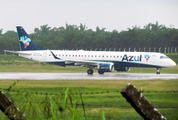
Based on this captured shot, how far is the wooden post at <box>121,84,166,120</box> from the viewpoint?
519 cm

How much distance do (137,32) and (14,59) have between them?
101 feet

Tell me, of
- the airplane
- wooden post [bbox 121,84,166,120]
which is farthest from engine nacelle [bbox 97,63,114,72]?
wooden post [bbox 121,84,166,120]

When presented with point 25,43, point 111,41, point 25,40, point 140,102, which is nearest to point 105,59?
point 25,43

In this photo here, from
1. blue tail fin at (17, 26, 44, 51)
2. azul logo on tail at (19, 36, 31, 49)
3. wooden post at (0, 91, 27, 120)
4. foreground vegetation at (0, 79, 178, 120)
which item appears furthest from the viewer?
azul logo on tail at (19, 36, 31, 49)

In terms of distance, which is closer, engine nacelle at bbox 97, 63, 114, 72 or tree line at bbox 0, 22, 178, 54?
engine nacelle at bbox 97, 63, 114, 72

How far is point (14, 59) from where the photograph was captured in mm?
64438

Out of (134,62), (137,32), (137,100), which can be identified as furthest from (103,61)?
(137,32)

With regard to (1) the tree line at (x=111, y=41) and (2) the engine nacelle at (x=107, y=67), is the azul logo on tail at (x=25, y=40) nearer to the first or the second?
(2) the engine nacelle at (x=107, y=67)

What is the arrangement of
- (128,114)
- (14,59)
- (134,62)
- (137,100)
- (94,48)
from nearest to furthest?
(137,100), (128,114), (134,62), (14,59), (94,48)

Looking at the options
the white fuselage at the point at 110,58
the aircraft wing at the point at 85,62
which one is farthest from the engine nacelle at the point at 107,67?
the white fuselage at the point at 110,58

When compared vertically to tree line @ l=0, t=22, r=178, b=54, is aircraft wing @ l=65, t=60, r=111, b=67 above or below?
below

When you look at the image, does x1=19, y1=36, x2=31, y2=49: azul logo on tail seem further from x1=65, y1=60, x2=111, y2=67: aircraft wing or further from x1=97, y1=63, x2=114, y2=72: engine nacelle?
x1=97, y1=63, x2=114, y2=72: engine nacelle

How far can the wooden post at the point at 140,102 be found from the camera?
5188 mm

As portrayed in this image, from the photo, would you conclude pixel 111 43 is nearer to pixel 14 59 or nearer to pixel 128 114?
pixel 14 59
